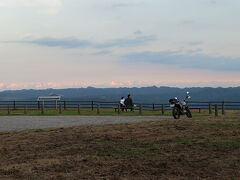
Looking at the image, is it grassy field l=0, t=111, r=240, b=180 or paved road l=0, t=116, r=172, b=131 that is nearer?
grassy field l=0, t=111, r=240, b=180

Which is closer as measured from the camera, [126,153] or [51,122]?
[126,153]

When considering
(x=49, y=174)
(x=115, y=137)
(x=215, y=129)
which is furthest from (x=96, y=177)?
(x=215, y=129)

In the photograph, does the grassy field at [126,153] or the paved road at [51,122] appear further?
the paved road at [51,122]

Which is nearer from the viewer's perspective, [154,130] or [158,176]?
[158,176]

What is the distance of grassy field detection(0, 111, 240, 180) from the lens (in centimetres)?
784

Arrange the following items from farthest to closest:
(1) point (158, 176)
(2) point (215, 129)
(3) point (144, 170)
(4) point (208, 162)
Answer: (2) point (215, 129), (4) point (208, 162), (3) point (144, 170), (1) point (158, 176)

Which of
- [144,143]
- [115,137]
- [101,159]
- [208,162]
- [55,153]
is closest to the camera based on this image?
[208,162]

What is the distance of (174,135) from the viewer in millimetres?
13188

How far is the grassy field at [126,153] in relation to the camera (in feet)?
25.7

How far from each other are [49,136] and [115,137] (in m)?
2.67

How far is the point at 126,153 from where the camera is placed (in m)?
10.0

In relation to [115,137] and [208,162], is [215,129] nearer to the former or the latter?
[115,137]

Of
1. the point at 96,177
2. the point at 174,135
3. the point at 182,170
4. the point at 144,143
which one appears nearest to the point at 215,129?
the point at 174,135

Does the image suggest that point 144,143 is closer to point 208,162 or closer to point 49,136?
point 208,162
